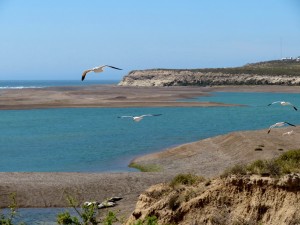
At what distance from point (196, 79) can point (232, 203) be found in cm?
14394

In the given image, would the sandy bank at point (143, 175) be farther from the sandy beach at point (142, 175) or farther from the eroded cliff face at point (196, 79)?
the eroded cliff face at point (196, 79)

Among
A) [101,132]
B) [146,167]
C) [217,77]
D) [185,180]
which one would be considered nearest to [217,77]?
[217,77]

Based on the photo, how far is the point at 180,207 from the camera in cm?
1678

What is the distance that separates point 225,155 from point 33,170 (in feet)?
35.6

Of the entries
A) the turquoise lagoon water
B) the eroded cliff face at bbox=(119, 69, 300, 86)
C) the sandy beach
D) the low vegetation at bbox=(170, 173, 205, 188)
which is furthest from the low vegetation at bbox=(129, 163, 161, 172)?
the eroded cliff face at bbox=(119, 69, 300, 86)

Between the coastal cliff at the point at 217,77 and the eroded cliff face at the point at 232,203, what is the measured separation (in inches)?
4824

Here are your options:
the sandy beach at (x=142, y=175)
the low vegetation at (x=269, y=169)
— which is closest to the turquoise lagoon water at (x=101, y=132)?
the sandy beach at (x=142, y=175)

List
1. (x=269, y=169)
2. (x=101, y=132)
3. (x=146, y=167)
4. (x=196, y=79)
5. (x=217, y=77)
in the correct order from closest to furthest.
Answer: (x=269, y=169) → (x=146, y=167) → (x=101, y=132) → (x=217, y=77) → (x=196, y=79)

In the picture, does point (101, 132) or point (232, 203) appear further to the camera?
point (101, 132)

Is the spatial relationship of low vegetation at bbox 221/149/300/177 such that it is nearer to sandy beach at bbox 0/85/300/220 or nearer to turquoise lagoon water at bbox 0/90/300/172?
sandy beach at bbox 0/85/300/220

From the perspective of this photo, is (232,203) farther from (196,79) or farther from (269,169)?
(196,79)

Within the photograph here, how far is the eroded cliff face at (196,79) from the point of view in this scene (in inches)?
5704

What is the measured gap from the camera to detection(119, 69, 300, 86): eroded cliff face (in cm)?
14488

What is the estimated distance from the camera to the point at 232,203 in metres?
16.4
